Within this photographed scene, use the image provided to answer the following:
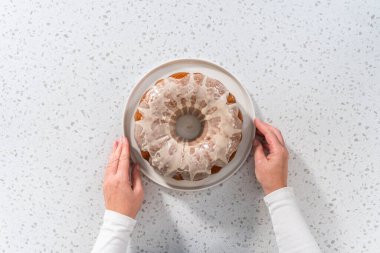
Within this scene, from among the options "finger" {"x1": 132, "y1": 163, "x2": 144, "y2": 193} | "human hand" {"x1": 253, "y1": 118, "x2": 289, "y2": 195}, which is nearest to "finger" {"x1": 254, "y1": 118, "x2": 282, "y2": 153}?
"human hand" {"x1": 253, "y1": 118, "x2": 289, "y2": 195}

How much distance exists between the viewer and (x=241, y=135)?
2.86 ft

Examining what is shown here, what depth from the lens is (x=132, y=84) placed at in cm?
93

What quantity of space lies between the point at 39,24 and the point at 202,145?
0.52 meters

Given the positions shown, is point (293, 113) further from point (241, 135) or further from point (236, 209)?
point (236, 209)

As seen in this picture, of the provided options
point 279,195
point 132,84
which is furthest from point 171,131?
point 279,195

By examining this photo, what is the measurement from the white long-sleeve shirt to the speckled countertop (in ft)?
0.22

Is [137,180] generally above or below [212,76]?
below

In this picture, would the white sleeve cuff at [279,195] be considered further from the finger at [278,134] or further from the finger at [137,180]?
the finger at [137,180]

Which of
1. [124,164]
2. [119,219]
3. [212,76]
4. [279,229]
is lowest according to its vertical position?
[279,229]

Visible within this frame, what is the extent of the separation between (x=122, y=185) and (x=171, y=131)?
0.58ft

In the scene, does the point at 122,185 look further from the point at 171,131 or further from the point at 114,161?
the point at 171,131

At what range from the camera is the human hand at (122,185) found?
88 cm

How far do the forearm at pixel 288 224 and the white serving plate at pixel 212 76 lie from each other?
0.41 ft

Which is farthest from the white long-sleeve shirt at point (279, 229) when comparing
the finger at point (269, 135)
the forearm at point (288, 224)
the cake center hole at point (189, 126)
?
the cake center hole at point (189, 126)
